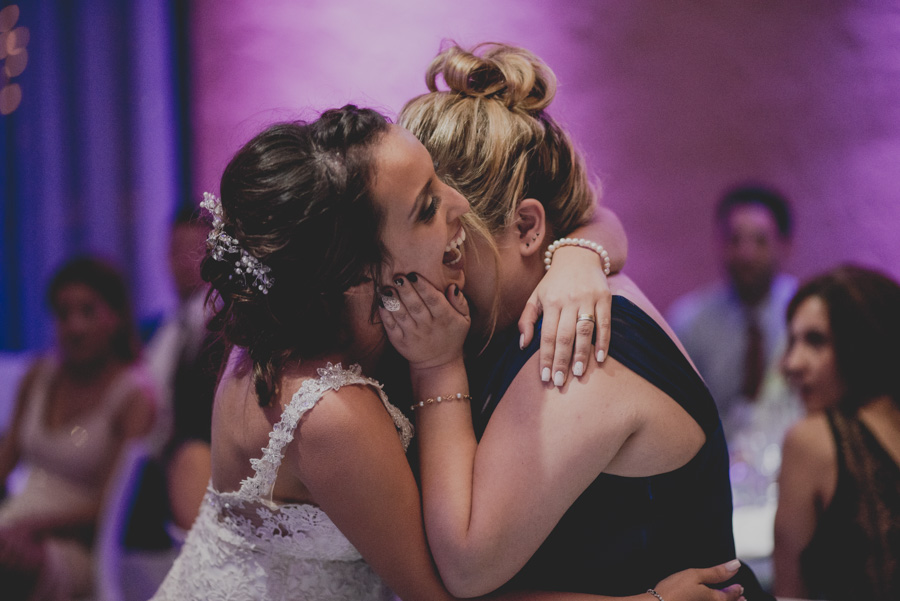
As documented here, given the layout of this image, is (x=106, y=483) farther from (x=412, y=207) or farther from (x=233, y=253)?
(x=412, y=207)

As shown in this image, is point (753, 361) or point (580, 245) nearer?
point (580, 245)

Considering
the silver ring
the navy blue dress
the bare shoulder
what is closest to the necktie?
the bare shoulder

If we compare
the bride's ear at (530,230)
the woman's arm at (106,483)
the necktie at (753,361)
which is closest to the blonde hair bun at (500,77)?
the bride's ear at (530,230)

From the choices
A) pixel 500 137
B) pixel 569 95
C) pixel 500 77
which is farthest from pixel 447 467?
pixel 569 95

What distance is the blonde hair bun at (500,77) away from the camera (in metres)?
1.60

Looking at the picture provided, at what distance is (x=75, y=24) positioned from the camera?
16.2 ft

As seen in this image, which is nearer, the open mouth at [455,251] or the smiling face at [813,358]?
the open mouth at [455,251]

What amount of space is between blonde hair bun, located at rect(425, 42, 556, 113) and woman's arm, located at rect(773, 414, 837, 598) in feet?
3.85

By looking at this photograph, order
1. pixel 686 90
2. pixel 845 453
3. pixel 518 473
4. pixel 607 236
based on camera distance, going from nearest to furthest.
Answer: pixel 518 473 → pixel 607 236 → pixel 845 453 → pixel 686 90

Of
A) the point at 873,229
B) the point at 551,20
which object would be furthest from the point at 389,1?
the point at 873,229

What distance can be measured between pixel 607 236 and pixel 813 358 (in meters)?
1.01

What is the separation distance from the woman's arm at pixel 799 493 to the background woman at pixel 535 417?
0.68 m

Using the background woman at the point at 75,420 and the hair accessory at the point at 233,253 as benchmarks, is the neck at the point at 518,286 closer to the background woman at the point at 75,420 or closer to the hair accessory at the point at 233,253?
the hair accessory at the point at 233,253

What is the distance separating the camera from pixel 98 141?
4.93 metres
